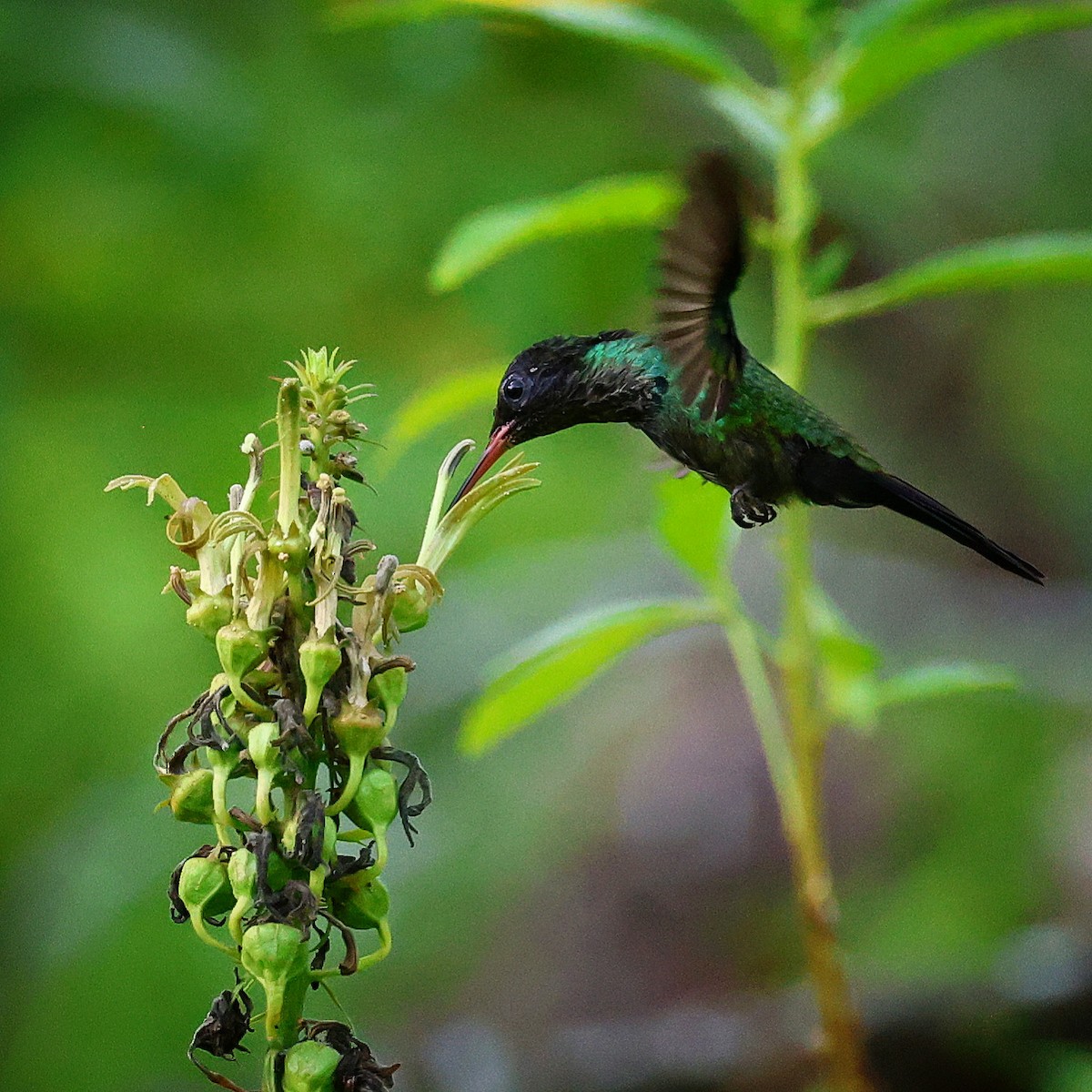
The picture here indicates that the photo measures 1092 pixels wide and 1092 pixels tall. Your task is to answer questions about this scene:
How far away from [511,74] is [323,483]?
233 cm

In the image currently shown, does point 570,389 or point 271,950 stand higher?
point 570,389

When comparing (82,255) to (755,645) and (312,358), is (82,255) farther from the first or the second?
(312,358)

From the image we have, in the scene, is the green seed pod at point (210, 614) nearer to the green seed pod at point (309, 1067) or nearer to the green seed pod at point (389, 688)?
the green seed pod at point (389, 688)

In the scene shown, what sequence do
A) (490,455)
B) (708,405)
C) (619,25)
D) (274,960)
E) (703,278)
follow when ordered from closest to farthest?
(274,960)
(703,278)
(490,455)
(708,405)
(619,25)

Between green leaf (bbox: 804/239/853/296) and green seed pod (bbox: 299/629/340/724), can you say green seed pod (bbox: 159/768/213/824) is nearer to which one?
green seed pod (bbox: 299/629/340/724)

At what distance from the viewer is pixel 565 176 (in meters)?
3.42

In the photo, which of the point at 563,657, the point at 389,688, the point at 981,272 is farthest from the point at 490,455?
the point at 981,272

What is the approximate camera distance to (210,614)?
4.21ft

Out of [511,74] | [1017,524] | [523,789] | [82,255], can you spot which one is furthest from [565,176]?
[1017,524]

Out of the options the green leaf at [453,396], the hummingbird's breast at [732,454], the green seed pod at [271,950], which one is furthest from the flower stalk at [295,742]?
the green leaf at [453,396]

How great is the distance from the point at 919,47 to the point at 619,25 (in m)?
0.44

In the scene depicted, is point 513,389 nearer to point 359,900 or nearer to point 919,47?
point 359,900

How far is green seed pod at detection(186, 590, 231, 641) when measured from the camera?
4.21ft

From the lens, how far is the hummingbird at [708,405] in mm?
1493
